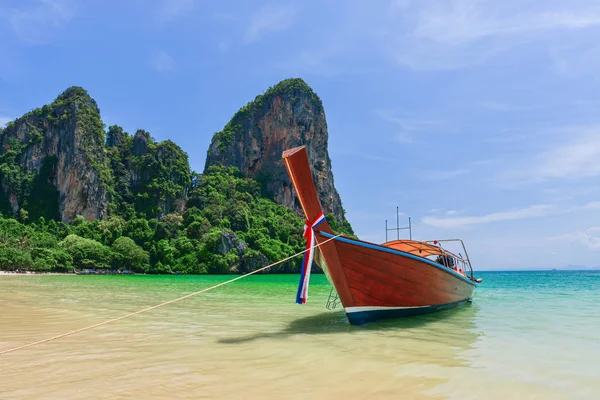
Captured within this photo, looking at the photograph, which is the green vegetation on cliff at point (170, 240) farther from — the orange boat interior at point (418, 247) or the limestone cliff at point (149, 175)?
the orange boat interior at point (418, 247)

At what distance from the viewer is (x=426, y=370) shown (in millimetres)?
4781

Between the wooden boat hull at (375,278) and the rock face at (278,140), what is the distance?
277ft

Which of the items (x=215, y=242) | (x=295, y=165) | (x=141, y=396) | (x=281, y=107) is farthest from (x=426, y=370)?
(x=281, y=107)

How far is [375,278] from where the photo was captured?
798cm

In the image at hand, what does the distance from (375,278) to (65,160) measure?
8177 centimetres

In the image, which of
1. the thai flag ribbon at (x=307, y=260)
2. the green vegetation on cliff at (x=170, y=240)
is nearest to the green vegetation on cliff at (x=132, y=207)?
the green vegetation on cliff at (x=170, y=240)

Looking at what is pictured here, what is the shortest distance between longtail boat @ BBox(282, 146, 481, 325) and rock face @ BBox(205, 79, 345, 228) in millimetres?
84525

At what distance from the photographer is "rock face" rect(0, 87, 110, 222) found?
242ft

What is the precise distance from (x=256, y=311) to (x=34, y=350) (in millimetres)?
6131

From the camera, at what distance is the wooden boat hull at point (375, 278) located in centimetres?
767

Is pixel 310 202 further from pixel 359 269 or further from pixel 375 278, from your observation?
pixel 375 278

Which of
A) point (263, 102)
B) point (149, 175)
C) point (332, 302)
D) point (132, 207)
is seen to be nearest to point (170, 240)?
point (132, 207)

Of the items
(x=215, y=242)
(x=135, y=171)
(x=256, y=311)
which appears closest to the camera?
(x=256, y=311)

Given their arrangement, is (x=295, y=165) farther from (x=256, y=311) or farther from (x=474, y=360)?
(x=256, y=311)
